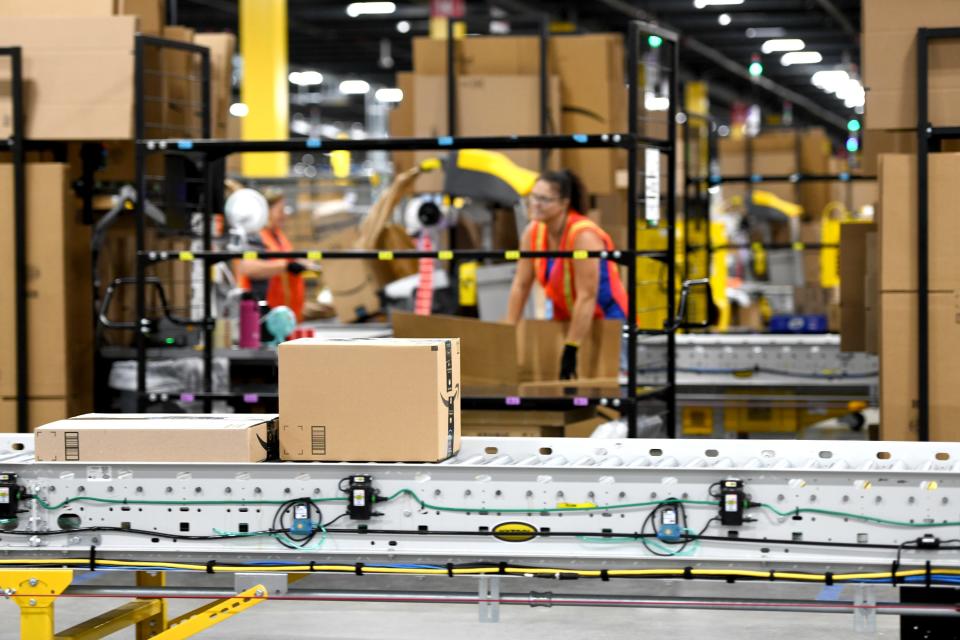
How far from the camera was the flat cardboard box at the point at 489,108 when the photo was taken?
10023mm

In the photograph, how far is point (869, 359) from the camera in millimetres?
9016

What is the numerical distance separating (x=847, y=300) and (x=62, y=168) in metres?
4.06

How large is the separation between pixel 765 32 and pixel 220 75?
66.4ft

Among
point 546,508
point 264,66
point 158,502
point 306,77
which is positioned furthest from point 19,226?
point 306,77

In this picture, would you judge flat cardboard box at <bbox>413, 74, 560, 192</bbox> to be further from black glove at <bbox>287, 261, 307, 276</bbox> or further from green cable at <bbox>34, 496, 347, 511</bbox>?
green cable at <bbox>34, 496, 347, 511</bbox>

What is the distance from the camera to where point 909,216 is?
19.7 feet

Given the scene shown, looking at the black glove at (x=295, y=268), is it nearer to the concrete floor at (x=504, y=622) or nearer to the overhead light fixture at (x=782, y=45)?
the concrete floor at (x=504, y=622)

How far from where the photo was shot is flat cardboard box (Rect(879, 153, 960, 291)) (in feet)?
19.3

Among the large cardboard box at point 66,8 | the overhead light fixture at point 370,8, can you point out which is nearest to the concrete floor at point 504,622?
the large cardboard box at point 66,8

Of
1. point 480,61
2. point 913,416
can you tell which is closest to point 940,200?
point 913,416

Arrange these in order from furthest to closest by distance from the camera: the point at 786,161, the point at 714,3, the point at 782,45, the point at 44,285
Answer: the point at 782,45 → the point at 714,3 → the point at 786,161 → the point at 44,285

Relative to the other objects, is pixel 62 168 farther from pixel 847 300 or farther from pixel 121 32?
pixel 847 300

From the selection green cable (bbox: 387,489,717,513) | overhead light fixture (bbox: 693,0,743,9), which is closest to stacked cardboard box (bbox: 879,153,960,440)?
green cable (bbox: 387,489,717,513)

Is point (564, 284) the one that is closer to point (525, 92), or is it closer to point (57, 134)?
point (57, 134)
